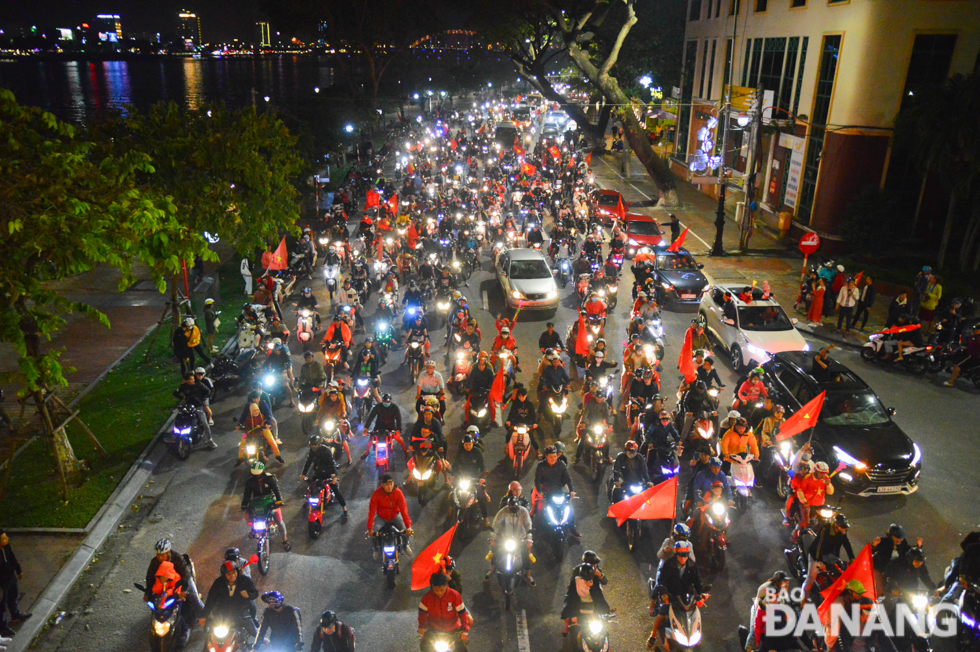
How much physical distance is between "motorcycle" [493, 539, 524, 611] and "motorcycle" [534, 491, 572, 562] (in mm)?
1037

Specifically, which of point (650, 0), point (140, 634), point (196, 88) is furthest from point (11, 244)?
point (196, 88)

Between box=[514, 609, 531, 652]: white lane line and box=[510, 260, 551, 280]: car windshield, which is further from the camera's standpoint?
box=[510, 260, 551, 280]: car windshield

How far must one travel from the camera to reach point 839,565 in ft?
29.9

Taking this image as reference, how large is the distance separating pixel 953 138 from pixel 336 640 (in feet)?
76.0

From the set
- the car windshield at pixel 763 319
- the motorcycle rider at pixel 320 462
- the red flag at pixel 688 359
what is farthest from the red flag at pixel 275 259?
the car windshield at pixel 763 319

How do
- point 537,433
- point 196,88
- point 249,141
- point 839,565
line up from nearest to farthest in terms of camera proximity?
point 839,565, point 537,433, point 249,141, point 196,88

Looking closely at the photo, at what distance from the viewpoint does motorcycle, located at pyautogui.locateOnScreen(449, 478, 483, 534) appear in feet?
36.1

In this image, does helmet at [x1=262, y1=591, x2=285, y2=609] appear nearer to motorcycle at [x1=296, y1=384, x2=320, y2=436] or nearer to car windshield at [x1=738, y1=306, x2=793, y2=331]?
motorcycle at [x1=296, y1=384, x2=320, y2=436]

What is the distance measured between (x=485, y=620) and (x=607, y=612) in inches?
70.3

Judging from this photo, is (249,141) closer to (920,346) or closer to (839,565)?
(839,565)

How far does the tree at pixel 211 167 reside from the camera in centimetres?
1568

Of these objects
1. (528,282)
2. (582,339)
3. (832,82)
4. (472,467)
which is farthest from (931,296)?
(472,467)

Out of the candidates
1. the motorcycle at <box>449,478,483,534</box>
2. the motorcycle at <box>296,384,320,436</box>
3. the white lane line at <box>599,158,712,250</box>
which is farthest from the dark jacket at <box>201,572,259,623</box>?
the white lane line at <box>599,158,712,250</box>

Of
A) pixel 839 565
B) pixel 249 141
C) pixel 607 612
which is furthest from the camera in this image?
pixel 249 141
